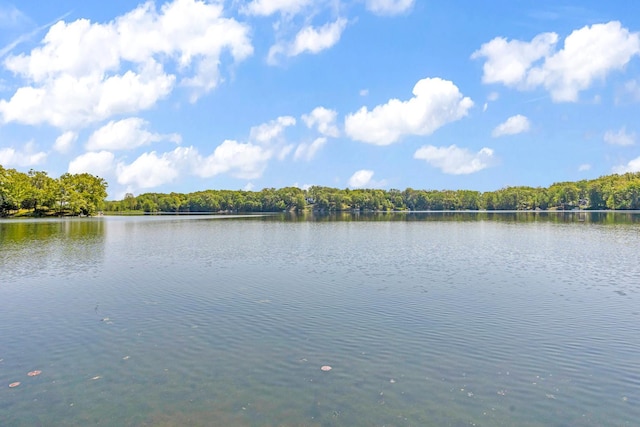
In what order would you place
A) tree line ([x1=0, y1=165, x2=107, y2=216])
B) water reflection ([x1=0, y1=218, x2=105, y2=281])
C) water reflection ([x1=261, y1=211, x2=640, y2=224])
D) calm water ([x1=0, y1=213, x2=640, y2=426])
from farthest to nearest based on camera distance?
tree line ([x1=0, y1=165, x2=107, y2=216])
water reflection ([x1=261, y1=211, x2=640, y2=224])
water reflection ([x1=0, y1=218, x2=105, y2=281])
calm water ([x1=0, y1=213, x2=640, y2=426])

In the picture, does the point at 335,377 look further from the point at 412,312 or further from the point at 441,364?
the point at 412,312

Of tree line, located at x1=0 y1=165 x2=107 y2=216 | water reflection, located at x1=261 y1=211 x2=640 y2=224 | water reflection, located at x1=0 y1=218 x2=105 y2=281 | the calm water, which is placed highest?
tree line, located at x1=0 y1=165 x2=107 y2=216

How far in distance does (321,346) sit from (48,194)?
124 metres

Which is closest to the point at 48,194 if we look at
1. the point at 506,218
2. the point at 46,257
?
the point at 46,257

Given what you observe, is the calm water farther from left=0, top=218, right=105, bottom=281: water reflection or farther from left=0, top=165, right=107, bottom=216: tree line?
left=0, top=165, right=107, bottom=216: tree line

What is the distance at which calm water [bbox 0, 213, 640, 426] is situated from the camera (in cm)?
803

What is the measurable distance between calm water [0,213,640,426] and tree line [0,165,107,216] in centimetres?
9787

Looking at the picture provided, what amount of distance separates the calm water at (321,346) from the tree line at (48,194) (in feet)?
321

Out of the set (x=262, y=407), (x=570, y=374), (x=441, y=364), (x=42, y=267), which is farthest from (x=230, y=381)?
(x=42, y=267)

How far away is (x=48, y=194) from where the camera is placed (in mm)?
114062

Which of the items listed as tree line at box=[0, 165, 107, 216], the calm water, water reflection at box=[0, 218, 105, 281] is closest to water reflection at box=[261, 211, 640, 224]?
tree line at box=[0, 165, 107, 216]

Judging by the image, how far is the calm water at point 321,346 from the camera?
8.03 meters

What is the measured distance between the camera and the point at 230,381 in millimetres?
9211

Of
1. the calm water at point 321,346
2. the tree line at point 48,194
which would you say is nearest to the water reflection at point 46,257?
the calm water at point 321,346
